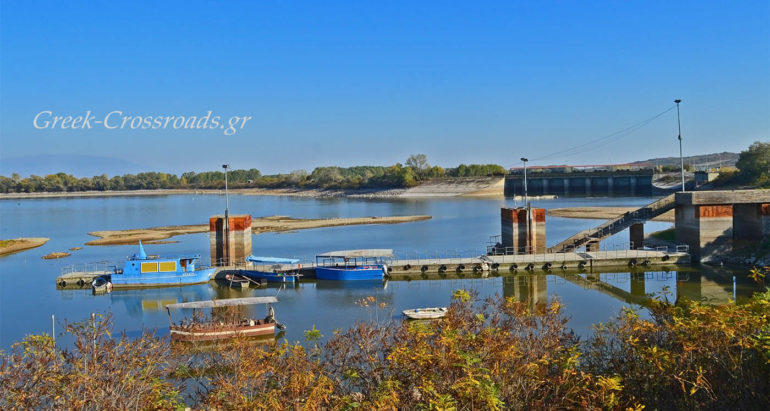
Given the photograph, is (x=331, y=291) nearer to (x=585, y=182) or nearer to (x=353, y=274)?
(x=353, y=274)

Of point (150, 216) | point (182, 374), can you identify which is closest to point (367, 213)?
point (150, 216)

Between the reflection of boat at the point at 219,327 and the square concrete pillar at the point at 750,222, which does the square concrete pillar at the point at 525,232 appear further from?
the reflection of boat at the point at 219,327

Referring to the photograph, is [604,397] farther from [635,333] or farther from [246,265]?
[246,265]

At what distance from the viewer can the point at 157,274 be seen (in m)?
50.6

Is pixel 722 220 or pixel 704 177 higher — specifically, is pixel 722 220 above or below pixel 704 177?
below

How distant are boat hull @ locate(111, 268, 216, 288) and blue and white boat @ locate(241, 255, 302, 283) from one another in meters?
3.80

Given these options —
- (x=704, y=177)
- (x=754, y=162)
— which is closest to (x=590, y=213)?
(x=754, y=162)

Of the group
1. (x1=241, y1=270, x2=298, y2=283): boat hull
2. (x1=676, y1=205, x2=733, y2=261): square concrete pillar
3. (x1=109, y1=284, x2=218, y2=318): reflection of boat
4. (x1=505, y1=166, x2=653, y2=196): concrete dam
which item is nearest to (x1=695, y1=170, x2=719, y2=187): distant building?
(x1=505, y1=166, x2=653, y2=196): concrete dam

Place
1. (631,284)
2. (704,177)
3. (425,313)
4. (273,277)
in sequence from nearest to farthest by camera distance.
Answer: (425,313) < (631,284) < (273,277) < (704,177)

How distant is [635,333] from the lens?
1647cm

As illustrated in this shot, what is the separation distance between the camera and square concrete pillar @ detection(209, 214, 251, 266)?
2162 inches

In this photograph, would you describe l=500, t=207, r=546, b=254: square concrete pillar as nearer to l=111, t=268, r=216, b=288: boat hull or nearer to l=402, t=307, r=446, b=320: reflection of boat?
l=402, t=307, r=446, b=320: reflection of boat

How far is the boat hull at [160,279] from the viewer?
5000 cm

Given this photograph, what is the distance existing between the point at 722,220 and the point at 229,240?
4306 centimetres
